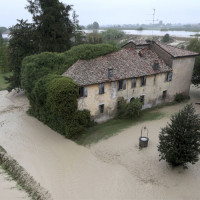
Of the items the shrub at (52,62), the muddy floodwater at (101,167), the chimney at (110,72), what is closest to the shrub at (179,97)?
the muddy floodwater at (101,167)

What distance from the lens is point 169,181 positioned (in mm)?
15773

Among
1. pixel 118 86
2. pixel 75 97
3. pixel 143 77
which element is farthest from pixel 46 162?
pixel 143 77

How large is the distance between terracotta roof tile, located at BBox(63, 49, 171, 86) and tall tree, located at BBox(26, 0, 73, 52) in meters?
10.7

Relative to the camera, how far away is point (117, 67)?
85.0 ft

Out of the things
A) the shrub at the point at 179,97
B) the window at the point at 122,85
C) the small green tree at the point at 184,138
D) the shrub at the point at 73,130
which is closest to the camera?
the small green tree at the point at 184,138

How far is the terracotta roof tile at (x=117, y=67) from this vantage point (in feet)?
76.7

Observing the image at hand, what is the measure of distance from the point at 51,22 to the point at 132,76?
16366 millimetres

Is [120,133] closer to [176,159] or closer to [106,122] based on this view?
[106,122]

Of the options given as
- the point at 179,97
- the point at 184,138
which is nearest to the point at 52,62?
the point at 184,138

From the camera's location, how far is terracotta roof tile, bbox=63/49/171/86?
23.4 m

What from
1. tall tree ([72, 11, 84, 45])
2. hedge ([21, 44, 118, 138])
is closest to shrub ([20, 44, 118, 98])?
hedge ([21, 44, 118, 138])

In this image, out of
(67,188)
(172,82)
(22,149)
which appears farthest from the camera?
(172,82)

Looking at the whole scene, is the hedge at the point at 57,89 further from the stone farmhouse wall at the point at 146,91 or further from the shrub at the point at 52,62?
the stone farmhouse wall at the point at 146,91

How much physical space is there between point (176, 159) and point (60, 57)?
17.9 metres
